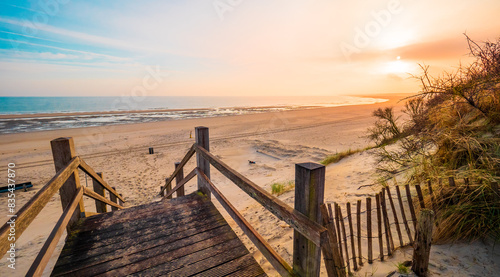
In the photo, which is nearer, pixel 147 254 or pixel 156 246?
pixel 147 254

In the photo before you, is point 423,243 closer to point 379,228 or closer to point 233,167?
point 379,228

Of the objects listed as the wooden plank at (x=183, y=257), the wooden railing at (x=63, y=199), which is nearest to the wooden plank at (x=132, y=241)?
the wooden plank at (x=183, y=257)

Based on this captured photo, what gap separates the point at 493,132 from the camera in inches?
147

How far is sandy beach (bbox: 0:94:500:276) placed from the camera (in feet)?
9.06

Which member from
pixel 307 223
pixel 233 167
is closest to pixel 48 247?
pixel 307 223

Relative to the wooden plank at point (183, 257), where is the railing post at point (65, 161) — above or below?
above

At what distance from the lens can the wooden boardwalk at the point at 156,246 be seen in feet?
7.77

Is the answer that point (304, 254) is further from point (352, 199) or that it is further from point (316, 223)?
point (352, 199)

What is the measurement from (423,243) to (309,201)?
1.78 meters

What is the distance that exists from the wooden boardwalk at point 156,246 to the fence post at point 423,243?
5.55 ft

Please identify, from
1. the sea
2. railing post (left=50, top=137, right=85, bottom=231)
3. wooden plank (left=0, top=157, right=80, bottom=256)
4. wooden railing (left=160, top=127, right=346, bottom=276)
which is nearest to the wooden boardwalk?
railing post (left=50, top=137, right=85, bottom=231)

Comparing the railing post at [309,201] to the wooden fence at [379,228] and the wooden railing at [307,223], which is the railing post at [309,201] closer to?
the wooden railing at [307,223]

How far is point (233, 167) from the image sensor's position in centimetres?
1113

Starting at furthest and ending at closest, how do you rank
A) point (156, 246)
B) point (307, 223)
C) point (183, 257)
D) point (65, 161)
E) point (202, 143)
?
point (202, 143) → point (65, 161) → point (156, 246) → point (183, 257) → point (307, 223)
